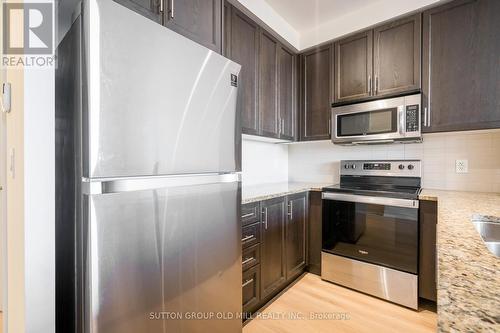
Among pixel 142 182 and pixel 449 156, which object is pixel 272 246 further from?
pixel 449 156

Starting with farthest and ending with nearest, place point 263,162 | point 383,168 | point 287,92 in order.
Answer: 1. point 263,162
2. point 287,92
3. point 383,168

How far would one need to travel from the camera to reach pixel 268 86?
2.28 metres

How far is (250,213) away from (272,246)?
0.42 m

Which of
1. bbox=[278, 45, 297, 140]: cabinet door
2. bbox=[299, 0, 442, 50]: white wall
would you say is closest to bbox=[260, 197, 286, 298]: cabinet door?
bbox=[278, 45, 297, 140]: cabinet door

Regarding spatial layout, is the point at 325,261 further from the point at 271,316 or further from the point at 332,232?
the point at 271,316

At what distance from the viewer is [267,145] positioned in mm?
2775

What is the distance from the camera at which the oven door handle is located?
6.09 feet

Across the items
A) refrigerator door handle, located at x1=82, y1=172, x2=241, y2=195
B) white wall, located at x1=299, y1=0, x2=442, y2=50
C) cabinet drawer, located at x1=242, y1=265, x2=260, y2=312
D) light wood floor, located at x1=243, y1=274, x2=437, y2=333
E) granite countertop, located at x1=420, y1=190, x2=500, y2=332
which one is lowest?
light wood floor, located at x1=243, y1=274, x2=437, y2=333

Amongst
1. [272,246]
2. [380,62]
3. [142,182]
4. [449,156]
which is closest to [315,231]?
[272,246]

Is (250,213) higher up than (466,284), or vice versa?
(466,284)

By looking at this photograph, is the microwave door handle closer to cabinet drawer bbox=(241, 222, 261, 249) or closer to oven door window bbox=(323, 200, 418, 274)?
oven door window bbox=(323, 200, 418, 274)

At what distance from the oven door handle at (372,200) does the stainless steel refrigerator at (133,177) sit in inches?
53.9

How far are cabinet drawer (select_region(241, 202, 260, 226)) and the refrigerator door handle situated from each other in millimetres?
498

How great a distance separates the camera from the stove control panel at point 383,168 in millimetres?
2227
